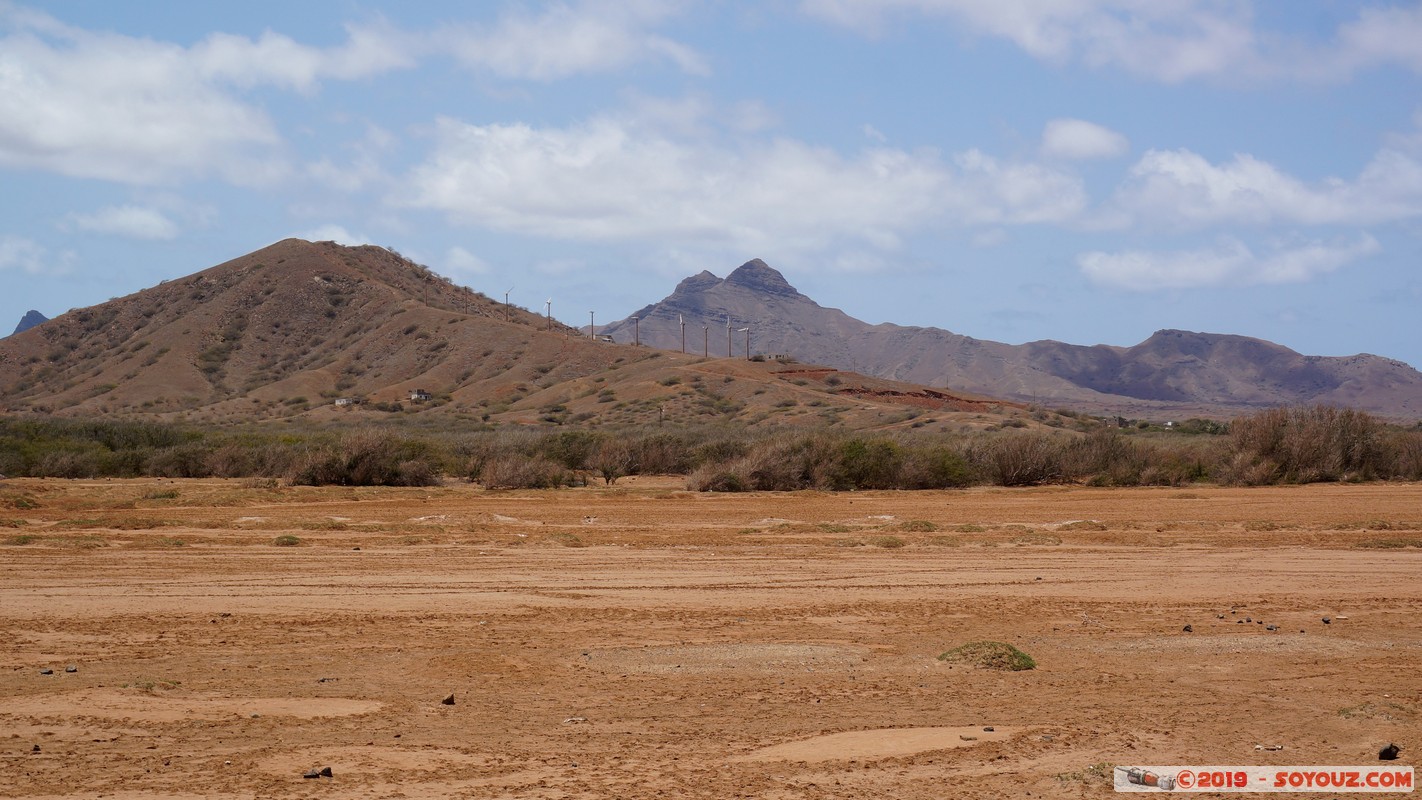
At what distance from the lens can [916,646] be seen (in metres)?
12.1

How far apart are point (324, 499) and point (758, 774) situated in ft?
80.3

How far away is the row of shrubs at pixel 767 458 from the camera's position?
116ft

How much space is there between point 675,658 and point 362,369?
9201 centimetres

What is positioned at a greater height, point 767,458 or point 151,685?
point 767,458

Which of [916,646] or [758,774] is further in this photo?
[916,646]

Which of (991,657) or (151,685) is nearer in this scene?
(151,685)

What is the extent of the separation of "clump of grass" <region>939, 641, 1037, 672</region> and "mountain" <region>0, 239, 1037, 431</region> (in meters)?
50.3

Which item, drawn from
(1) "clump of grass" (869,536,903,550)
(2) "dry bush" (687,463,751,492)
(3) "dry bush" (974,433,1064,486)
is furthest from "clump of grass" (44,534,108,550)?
(3) "dry bush" (974,433,1064,486)

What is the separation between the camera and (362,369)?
99.2 m

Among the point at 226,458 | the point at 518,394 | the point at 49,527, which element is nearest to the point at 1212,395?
the point at 518,394

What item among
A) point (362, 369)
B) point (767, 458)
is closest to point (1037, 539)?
point (767, 458)

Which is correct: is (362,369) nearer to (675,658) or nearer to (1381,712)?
(675,658)

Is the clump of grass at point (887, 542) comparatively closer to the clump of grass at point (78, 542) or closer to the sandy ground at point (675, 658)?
the sandy ground at point (675, 658)

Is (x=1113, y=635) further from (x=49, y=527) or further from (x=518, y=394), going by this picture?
(x=518, y=394)
